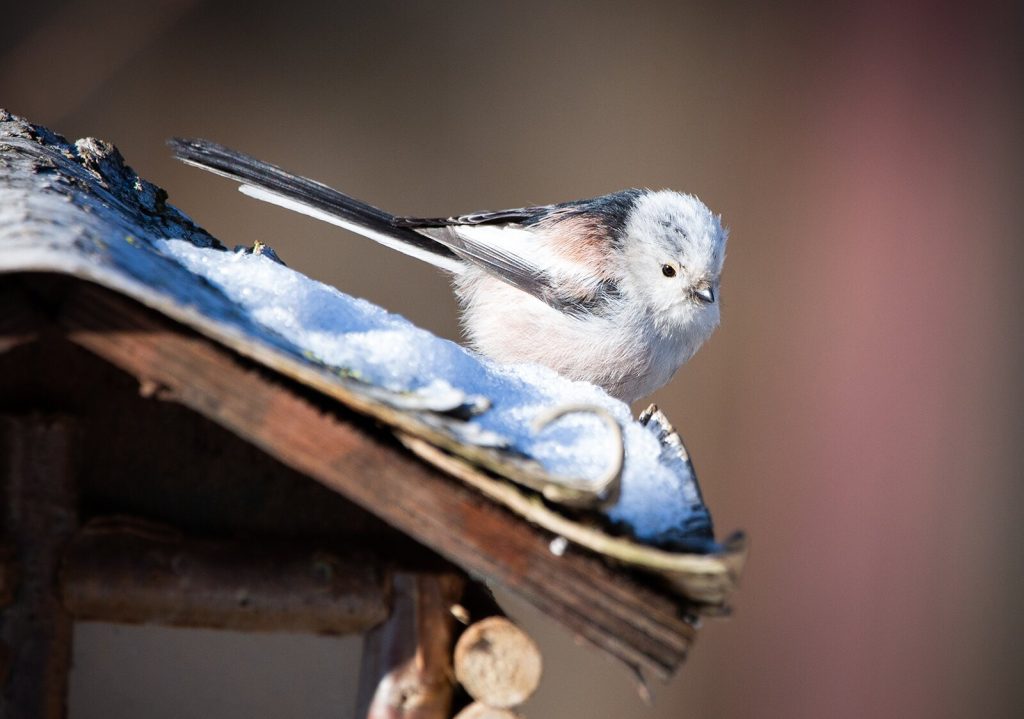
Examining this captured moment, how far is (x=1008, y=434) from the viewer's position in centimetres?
409

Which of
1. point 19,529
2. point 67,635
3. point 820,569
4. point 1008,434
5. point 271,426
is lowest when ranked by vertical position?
point 67,635

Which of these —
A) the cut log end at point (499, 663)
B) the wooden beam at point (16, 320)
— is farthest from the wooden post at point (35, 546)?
the cut log end at point (499, 663)

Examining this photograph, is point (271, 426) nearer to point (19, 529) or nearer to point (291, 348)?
point (291, 348)

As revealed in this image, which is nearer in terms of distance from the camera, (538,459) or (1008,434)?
(538,459)

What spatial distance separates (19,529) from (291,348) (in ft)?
1.19

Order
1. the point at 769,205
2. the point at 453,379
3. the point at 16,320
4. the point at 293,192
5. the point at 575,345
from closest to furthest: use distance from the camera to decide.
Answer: the point at 16,320 < the point at 453,379 < the point at 293,192 < the point at 575,345 < the point at 769,205

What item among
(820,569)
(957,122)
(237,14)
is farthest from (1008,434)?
(237,14)

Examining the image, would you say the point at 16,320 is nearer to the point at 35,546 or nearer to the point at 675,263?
the point at 35,546

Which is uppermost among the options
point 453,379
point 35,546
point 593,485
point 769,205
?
point 769,205

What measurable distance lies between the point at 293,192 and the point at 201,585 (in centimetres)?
114

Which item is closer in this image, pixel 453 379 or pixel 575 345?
pixel 453 379

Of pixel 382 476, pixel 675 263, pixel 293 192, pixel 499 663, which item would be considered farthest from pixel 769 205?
pixel 382 476

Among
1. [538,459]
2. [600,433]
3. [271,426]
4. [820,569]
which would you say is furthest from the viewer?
[820,569]

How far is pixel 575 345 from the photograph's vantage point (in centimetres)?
221
